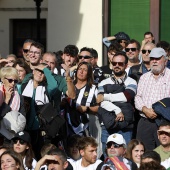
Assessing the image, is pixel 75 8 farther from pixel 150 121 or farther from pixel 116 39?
pixel 150 121

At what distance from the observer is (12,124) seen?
13.6 m

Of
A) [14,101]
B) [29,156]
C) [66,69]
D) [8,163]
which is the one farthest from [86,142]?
[8,163]

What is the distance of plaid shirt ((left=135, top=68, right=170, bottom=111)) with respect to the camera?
14.1 metres

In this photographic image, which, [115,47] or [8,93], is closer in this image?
[8,93]

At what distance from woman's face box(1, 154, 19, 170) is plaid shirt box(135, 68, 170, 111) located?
114 inches

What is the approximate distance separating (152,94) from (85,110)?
46.3 inches

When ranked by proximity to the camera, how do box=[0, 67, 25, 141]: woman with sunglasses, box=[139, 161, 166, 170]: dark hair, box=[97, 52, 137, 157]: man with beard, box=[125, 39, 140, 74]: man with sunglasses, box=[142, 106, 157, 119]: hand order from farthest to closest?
1. box=[125, 39, 140, 74]: man with sunglasses
2. box=[97, 52, 137, 157]: man with beard
3. box=[142, 106, 157, 119]: hand
4. box=[0, 67, 25, 141]: woman with sunglasses
5. box=[139, 161, 166, 170]: dark hair

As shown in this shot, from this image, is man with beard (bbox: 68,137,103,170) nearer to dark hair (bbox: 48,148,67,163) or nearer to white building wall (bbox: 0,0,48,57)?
dark hair (bbox: 48,148,67,163)

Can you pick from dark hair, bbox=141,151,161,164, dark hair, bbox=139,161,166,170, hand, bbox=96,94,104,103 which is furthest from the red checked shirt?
dark hair, bbox=139,161,166,170

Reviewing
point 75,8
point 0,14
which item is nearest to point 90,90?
point 75,8

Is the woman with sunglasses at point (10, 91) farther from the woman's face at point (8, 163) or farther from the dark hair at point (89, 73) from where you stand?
the woman's face at point (8, 163)

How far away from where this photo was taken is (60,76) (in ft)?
48.3

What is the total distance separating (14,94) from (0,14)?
885 cm

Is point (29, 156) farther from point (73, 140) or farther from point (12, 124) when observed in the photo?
point (73, 140)
